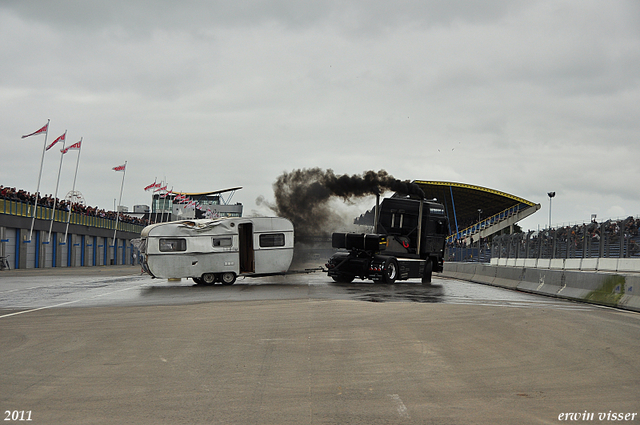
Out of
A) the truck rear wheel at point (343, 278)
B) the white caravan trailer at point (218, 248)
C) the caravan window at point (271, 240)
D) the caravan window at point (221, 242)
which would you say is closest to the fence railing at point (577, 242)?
the truck rear wheel at point (343, 278)

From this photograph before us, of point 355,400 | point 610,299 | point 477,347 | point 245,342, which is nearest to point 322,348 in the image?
point 245,342

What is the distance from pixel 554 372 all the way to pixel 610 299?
9.79m

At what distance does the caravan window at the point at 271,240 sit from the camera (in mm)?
25167

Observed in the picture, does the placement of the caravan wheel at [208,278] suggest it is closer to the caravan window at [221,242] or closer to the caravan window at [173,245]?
the caravan window at [221,242]

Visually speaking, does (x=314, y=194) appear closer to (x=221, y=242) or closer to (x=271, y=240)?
(x=271, y=240)

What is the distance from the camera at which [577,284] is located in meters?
18.3

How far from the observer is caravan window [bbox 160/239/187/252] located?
78.7ft

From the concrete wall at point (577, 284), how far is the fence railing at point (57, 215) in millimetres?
36114

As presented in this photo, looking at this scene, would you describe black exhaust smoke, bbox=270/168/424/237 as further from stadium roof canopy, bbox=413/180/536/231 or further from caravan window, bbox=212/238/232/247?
stadium roof canopy, bbox=413/180/536/231

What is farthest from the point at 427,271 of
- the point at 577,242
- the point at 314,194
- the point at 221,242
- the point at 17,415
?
the point at 17,415

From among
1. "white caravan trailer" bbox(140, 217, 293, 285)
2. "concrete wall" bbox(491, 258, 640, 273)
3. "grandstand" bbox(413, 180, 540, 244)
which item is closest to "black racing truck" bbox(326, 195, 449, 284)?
"white caravan trailer" bbox(140, 217, 293, 285)

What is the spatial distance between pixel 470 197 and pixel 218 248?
75633mm

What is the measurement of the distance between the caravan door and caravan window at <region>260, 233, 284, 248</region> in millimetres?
487

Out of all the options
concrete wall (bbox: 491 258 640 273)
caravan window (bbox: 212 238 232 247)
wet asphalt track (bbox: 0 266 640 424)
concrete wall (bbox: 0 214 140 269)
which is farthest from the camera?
concrete wall (bbox: 0 214 140 269)
